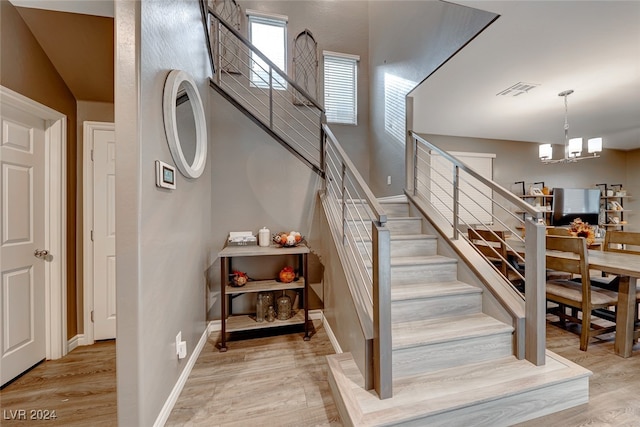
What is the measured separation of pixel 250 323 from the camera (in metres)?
2.45

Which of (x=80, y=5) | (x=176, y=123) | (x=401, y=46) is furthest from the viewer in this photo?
(x=401, y=46)

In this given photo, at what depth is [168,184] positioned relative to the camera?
1.52m

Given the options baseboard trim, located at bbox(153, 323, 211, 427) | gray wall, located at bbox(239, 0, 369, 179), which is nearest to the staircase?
baseboard trim, located at bbox(153, 323, 211, 427)

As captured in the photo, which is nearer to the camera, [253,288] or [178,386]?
[178,386]

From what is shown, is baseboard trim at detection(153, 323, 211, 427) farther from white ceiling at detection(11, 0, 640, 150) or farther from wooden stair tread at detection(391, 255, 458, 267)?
white ceiling at detection(11, 0, 640, 150)

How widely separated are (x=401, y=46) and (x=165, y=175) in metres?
3.17

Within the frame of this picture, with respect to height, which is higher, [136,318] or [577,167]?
[577,167]

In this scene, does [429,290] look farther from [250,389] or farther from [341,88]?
[341,88]

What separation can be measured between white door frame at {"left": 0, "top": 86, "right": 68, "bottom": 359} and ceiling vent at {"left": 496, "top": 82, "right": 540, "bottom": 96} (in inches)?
177

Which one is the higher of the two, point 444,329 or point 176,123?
point 176,123

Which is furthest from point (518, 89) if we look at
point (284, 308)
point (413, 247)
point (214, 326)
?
point (214, 326)

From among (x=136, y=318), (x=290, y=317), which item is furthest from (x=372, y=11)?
(x=136, y=318)

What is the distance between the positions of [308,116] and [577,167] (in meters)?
6.24

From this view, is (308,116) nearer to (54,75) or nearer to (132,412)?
(54,75)
